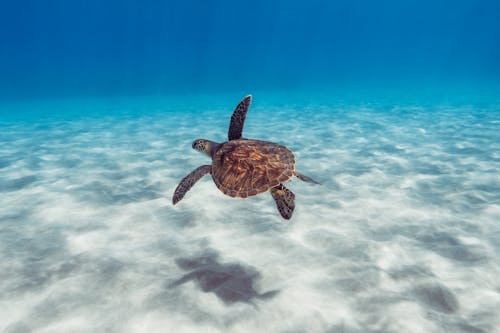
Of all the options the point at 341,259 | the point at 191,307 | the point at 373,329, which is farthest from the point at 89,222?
the point at 373,329

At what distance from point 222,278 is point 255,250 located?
628 millimetres

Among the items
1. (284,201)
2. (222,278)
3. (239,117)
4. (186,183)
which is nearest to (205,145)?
(239,117)

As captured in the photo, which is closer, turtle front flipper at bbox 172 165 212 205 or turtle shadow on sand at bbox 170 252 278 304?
turtle shadow on sand at bbox 170 252 278 304

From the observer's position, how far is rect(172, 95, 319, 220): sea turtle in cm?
362

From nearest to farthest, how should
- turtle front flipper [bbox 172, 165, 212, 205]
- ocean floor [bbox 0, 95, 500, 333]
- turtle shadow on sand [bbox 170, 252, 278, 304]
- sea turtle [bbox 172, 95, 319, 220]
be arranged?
ocean floor [bbox 0, 95, 500, 333] < turtle shadow on sand [bbox 170, 252, 278, 304] < sea turtle [bbox 172, 95, 319, 220] < turtle front flipper [bbox 172, 165, 212, 205]

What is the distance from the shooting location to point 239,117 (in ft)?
15.7

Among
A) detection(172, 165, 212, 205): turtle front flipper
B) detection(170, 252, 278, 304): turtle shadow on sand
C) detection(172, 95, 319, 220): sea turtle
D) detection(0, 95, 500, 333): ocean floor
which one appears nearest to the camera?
detection(0, 95, 500, 333): ocean floor

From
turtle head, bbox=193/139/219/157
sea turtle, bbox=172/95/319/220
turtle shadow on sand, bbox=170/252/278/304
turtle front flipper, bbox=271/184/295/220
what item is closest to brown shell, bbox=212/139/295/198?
sea turtle, bbox=172/95/319/220

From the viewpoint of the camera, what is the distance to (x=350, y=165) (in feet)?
22.6

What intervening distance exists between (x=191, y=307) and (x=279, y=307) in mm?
782

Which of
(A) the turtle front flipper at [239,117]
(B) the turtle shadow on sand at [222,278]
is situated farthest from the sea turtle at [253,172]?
(B) the turtle shadow on sand at [222,278]

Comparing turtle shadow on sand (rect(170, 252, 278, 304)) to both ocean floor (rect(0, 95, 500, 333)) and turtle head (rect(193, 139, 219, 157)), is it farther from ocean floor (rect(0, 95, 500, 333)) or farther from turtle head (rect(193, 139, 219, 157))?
turtle head (rect(193, 139, 219, 157))

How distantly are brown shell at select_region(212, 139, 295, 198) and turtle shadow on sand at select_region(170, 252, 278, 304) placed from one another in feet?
2.69

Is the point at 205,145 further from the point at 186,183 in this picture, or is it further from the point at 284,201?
the point at 284,201
